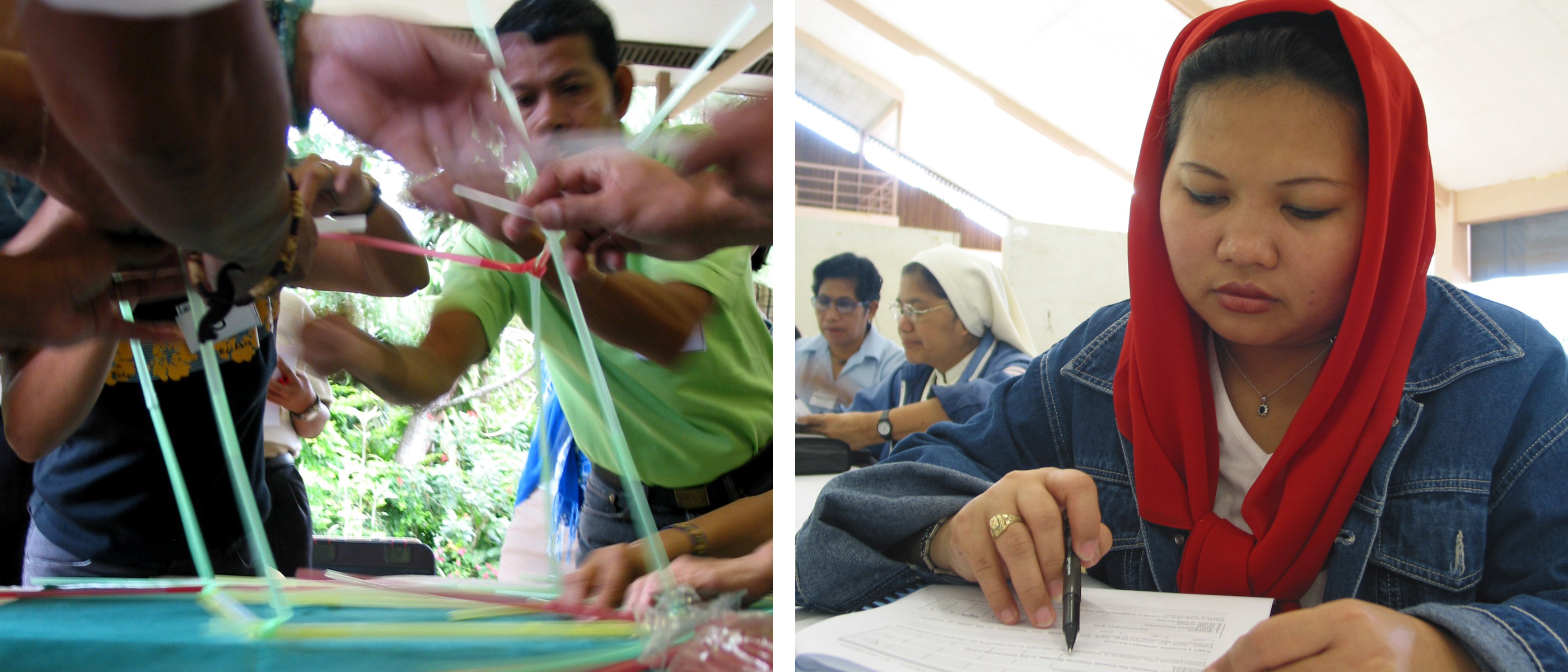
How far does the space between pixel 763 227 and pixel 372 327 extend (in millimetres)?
346

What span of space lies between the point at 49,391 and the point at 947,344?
0.68 meters

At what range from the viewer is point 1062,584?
693 mm

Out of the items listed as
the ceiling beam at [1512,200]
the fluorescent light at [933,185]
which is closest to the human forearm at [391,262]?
the fluorescent light at [933,185]

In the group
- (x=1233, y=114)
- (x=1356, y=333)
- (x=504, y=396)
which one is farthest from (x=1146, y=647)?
(x=504, y=396)

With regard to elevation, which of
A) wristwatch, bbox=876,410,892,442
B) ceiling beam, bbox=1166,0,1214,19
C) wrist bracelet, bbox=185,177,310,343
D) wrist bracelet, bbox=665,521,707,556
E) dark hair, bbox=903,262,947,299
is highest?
ceiling beam, bbox=1166,0,1214,19

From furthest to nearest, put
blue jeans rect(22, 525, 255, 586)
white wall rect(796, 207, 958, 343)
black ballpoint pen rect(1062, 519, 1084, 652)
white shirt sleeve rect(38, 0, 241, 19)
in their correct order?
white wall rect(796, 207, 958, 343)
black ballpoint pen rect(1062, 519, 1084, 652)
blue jeans rect(22, 525, 255, 586)
white shirt sleeve rect(38, 0, 241, 19)

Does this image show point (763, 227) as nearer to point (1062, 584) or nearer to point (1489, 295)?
point (1062, 584)

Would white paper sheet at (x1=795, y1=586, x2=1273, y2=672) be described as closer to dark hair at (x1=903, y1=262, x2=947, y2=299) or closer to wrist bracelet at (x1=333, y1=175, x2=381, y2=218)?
→ dark hair at (x1=903, y1=262, x2=947, y2=299)

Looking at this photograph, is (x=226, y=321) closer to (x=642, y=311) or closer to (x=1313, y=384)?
(x=642, y=311)

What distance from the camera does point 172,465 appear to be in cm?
56

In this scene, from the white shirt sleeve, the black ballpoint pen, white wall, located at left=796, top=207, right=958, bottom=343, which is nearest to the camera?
the white shirt sleeve

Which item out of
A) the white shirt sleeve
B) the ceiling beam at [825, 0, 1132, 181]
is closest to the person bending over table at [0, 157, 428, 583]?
the white shirt sleeve

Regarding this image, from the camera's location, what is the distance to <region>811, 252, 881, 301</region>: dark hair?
78 cm

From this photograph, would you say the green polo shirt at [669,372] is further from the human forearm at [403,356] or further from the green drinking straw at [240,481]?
the green drinking straw at [240,481]
